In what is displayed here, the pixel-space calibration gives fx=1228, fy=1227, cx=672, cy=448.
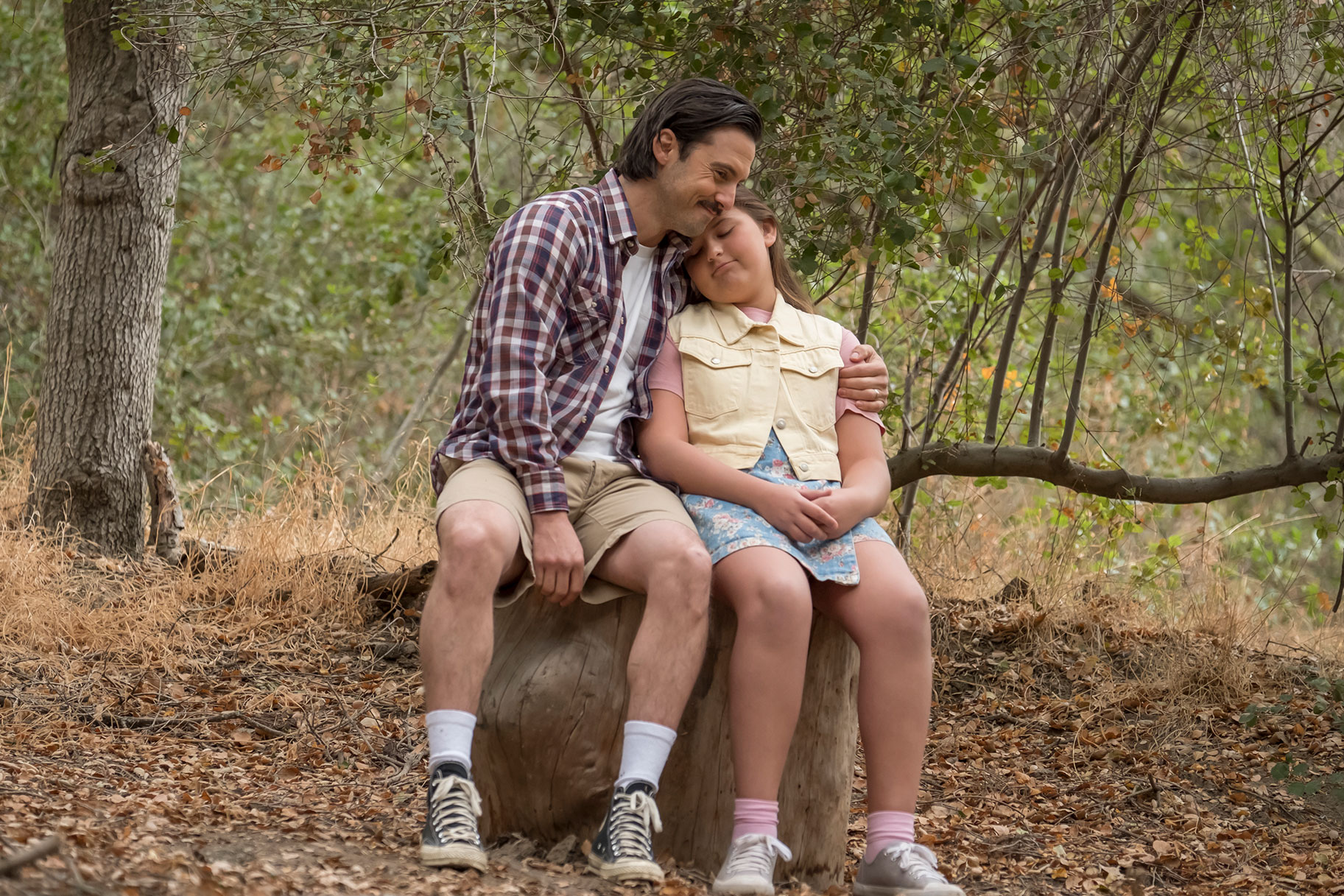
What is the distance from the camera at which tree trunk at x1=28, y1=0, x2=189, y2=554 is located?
4559mm

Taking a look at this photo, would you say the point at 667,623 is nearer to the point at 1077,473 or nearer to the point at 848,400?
the point at 848,400

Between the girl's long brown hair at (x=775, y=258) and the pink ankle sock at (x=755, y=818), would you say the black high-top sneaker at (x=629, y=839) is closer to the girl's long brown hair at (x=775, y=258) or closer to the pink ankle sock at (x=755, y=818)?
the pink ankle sock at (x=755, y=818)

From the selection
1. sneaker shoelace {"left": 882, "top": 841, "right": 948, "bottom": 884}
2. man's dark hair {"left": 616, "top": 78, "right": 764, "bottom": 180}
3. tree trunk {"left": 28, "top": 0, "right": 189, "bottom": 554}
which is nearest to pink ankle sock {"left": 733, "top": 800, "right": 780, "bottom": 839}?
sneaker shoelace {"left": 882, "top": 841, "right": 948, "bottom": 884}

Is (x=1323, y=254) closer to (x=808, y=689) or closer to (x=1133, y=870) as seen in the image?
(x=1133, y=870)

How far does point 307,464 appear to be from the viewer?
16.9ft

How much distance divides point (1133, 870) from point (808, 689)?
1089 millimetres

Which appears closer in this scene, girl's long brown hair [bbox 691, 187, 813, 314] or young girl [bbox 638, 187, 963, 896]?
young girl [bbox 638, 187, 963, 896]

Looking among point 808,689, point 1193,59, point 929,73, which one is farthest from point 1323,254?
point 808,689

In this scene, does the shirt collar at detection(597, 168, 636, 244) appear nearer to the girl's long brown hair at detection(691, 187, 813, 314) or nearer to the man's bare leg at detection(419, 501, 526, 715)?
the girl's long brown hair at detection(691, 187, 813, 314)

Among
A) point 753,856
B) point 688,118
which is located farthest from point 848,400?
point 753,856

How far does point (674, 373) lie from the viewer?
2.79m

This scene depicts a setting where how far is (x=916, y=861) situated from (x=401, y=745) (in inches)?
72.2

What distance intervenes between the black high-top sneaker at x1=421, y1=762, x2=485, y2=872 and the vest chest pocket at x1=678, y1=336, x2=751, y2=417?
966 millimetres

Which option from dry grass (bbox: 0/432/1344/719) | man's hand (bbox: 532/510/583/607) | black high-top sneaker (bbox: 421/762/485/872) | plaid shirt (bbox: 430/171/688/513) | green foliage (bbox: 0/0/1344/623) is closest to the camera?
black high-top sneaker (bbox: 421/762/485/872)
